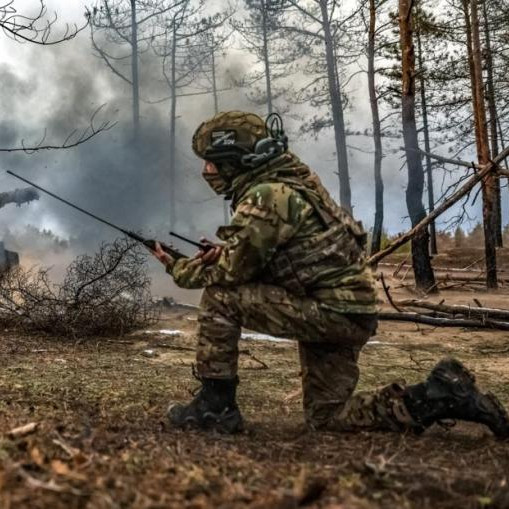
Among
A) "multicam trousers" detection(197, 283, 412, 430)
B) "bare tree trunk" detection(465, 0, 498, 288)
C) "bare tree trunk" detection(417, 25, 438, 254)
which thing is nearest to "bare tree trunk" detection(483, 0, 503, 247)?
"bare tree trunk" detection(417, 25, 438, 254)

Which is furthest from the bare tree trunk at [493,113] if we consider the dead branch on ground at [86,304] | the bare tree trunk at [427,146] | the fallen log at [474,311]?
the dead branch on ground at [86,304]

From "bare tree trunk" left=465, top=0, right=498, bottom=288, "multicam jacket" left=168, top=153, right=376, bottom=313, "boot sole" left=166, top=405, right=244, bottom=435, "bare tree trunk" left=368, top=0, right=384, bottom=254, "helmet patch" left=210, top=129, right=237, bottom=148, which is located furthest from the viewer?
"bare tree trunk" left=368, top=0, right=384, bottom=254

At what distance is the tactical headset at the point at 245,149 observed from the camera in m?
3.57

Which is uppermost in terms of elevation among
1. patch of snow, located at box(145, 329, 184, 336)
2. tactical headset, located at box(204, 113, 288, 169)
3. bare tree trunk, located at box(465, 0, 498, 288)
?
bare tree trunk, located at box(465, 0, 498, 288)

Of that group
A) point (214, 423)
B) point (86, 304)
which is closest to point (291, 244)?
point (214, 423)

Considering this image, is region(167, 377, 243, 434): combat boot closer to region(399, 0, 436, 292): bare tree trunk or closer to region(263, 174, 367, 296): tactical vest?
region(263, 174, 367, 296): tactical vest

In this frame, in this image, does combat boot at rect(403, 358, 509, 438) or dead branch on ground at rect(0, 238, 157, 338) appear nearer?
combat boot at rect(403, 358, 509, 438)

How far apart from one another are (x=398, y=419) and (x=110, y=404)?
1.90 metres

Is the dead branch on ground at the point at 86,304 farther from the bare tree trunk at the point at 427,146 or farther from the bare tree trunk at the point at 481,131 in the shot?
the bare tree trunk at the point at 427,146

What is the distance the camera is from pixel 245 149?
362 cm

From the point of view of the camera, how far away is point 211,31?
111 ft

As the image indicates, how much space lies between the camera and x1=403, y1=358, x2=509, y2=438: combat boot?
3.38m

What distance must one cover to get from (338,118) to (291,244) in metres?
23.9

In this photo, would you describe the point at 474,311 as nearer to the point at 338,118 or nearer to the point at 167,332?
the point at 167,332
